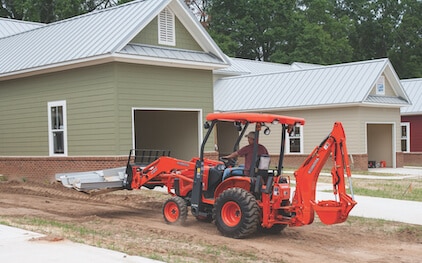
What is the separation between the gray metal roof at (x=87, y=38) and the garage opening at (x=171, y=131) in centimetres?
283

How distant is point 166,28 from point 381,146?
55.8 feet

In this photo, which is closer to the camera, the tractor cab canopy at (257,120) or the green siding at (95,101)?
the tractor cab canopy at (257,120)

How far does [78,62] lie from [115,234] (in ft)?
33.4

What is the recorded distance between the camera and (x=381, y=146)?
33219 millimetres

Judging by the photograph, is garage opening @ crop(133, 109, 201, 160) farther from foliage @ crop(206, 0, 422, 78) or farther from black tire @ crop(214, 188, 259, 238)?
foliage @ crop(206, 0, 422, 78)

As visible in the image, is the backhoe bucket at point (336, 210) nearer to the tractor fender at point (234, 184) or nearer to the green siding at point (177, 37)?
the tractor fender at point (234, 184)

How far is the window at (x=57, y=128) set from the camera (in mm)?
21297

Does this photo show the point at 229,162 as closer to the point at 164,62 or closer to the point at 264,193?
the point at 264,193

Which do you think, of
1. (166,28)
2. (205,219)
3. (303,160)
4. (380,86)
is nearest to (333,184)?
(205,219)

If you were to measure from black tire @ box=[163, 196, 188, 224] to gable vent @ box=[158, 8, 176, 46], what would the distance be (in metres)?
9.65

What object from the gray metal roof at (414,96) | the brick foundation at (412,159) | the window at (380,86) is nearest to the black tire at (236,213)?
the window at (380,86)

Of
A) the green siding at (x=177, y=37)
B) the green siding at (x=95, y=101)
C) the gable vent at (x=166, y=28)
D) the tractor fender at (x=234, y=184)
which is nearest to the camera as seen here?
the tractor fender at (x=234, y=184)

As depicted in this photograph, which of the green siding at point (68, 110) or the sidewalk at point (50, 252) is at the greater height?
the green siding at point (68, 110)

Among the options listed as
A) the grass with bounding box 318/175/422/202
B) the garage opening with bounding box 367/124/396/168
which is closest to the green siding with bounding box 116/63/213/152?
the grass with bounding box 318/175/422/202
